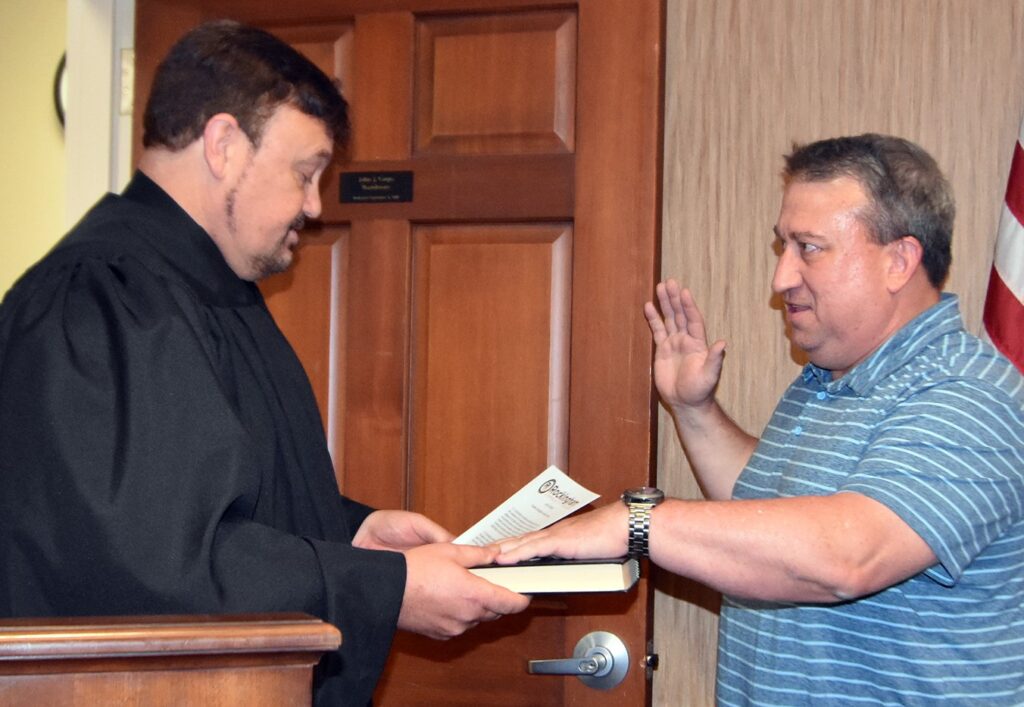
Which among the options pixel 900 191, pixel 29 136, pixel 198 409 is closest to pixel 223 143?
pixel 198 409

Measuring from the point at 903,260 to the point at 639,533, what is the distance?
65 cm

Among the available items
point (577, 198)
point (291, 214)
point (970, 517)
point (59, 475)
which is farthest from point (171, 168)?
point (970, 517)

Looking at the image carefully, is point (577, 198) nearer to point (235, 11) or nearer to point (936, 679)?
point (235, 11)

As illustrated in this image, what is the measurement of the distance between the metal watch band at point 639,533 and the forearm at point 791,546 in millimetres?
11

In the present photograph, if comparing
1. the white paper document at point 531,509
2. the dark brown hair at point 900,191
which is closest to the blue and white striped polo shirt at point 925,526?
the dark brown hair at point 900,191

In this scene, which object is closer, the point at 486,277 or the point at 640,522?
the point at 640,522

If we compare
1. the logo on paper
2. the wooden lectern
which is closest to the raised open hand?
the logo on paper

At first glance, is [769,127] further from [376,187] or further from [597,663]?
[597,663]

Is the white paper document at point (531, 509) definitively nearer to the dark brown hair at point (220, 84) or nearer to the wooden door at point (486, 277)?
the wooden door at point (486, 277)

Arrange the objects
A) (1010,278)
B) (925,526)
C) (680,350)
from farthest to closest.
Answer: (680,350)
(1010,278)
(925,526)

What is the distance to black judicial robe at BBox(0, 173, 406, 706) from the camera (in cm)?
143

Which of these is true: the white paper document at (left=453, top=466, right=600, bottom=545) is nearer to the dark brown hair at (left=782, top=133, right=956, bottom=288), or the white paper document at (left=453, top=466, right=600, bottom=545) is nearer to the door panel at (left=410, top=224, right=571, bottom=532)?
the door panel at (left=410, top=224, right=571, bottom=532)

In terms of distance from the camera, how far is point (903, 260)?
186 cm

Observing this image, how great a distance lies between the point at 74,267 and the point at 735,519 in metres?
1.02
